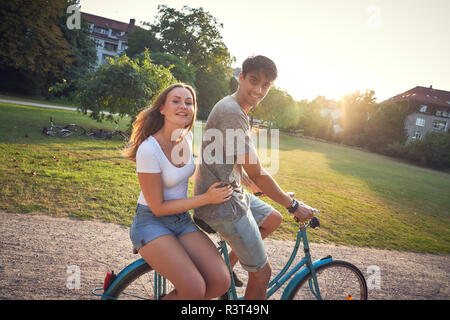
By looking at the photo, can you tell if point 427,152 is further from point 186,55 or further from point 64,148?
point 64,148

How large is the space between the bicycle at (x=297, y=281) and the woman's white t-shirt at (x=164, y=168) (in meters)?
0.36

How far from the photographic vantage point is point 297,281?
224cm

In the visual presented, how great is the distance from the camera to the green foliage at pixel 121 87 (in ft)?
44.6

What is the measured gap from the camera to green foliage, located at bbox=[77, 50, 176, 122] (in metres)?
13.6

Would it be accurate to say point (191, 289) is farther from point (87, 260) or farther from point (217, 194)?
point (87, 260)

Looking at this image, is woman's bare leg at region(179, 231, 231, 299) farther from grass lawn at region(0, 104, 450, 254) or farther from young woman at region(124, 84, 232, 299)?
grass lawn at region(0, 104, 450, 254)

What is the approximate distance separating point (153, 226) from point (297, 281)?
4.26 ft

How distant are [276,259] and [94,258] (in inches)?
105

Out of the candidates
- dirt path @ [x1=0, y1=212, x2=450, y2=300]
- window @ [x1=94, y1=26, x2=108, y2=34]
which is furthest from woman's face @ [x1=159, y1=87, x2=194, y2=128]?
window @ [x1=94, y1=26, x2=108, y2=34]

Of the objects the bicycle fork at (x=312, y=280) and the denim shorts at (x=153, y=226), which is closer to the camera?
the denim shorts at (x=153, y=226)

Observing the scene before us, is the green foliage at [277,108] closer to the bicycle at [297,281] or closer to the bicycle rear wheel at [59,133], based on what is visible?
the bicycle rear wheel at [59,133]

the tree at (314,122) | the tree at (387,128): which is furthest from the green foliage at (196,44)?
the tree at (387,128)

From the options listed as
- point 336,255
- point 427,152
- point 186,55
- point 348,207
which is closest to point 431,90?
point 427,152
